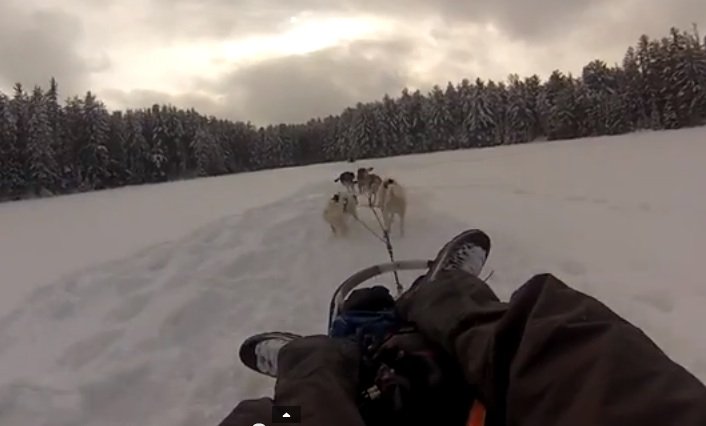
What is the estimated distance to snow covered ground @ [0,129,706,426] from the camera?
2.84 metres

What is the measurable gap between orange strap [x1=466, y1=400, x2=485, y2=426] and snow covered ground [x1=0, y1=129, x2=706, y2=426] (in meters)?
1.58

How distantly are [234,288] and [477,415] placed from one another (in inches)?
126

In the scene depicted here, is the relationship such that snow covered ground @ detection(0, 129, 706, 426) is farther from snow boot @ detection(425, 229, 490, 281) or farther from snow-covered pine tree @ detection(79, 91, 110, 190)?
snow-covered pine tree @ detection(79, 91, 110, 190)

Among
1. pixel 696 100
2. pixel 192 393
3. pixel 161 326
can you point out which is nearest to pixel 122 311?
pixel 161 326

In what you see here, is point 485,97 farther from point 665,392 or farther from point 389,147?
point 665,392

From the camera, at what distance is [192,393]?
2826 millimetres

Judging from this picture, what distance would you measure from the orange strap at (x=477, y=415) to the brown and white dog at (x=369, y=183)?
18.4ft

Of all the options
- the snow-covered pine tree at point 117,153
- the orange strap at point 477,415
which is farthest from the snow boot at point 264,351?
the snow-covered pine tree at point 117,153

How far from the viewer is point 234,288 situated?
4.30m

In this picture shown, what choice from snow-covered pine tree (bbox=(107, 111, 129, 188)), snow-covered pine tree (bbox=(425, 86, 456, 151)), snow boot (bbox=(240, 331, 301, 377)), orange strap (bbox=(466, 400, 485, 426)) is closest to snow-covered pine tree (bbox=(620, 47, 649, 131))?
snow-covered pine tree (bbox=(425, 86, 456, 151))

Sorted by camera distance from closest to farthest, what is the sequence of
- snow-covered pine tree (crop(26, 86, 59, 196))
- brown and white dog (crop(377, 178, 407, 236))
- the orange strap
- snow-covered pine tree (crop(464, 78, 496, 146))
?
the orange strap → brown and white dog (crop(377, 178, 407, 236)) → snow-covered pine tree (crop(26, 86, 59, 196)) → snow-covered pine tree (crop(464, 78, 496, 146))

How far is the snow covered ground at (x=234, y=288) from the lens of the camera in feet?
9.30

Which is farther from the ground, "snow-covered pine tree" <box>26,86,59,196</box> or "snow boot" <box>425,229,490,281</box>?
"snow-covered pine tree" <box>26,86,59,196</box>

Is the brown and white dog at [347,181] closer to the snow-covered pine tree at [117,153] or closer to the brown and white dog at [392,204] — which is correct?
the brown and white dog at [392,204]
